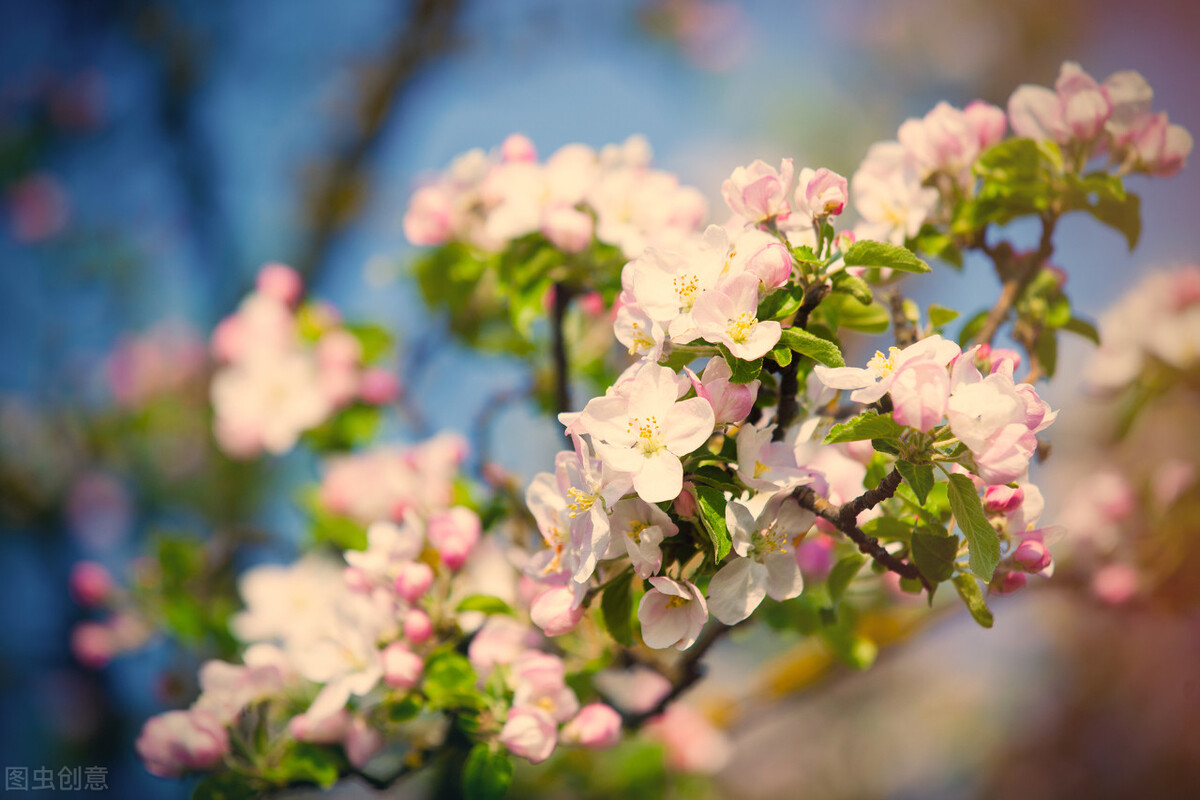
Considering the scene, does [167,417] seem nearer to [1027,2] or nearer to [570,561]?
[570,561]

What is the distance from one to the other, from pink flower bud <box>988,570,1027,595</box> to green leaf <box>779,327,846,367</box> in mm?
229

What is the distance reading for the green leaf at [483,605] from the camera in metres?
0.74

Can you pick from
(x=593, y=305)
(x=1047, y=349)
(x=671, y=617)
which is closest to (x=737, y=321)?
(x=671, y=617)

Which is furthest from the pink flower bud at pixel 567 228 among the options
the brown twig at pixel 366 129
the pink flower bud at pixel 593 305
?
the brown twig at pixel 366 129

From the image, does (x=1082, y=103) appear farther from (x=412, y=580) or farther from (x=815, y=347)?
(x=412, y=580)

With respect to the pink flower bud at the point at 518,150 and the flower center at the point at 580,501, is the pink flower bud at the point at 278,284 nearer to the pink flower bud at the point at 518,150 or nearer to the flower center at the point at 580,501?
the pink flower bud at the point at 518,150

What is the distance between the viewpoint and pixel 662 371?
0.51 metres

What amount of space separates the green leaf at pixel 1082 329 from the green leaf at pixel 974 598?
1.09ft

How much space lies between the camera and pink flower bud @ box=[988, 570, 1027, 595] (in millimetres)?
587

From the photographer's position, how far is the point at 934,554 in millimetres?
544

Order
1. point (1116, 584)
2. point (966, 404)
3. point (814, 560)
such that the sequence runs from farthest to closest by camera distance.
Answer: point (1116, 584), point (814, 560), point (966, 404)

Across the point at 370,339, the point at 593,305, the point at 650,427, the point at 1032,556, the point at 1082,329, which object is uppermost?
the point at 370,339

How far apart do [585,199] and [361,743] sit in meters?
0.57

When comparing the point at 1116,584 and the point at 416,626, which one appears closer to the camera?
the point at 416,626
